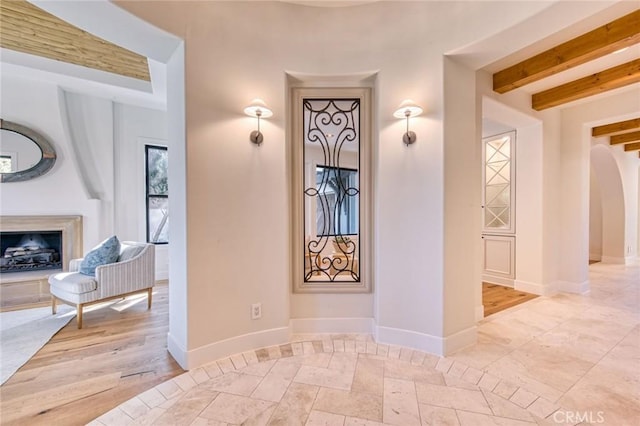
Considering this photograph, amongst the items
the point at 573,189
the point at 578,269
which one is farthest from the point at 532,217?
the point at 578,269

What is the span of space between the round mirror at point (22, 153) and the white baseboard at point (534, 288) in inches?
270

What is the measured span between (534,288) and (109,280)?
5.52m

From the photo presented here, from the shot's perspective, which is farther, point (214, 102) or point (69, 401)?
point (214, 102)

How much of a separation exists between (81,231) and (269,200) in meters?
3.34

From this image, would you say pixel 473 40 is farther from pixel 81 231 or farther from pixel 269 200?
pixel 81 231

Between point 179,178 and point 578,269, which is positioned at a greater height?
point 179,178

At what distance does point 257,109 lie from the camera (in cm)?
229

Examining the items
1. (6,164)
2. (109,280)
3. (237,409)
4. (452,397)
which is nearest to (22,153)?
(6,164)

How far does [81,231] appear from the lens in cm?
395

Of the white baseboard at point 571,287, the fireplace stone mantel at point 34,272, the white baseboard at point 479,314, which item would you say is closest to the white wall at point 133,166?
the fireplace stone mantel at point 34,272

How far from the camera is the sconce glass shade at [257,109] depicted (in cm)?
226

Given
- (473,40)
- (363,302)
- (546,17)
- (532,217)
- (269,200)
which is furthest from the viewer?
(532,217)

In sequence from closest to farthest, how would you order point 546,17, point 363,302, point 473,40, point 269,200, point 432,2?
point 546,17 → point 473,40 → point 432,2 → point 269,200 → point 363,302

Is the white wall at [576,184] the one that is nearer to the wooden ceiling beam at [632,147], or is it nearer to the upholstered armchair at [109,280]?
the wooden ceiling beam at [632,147]
